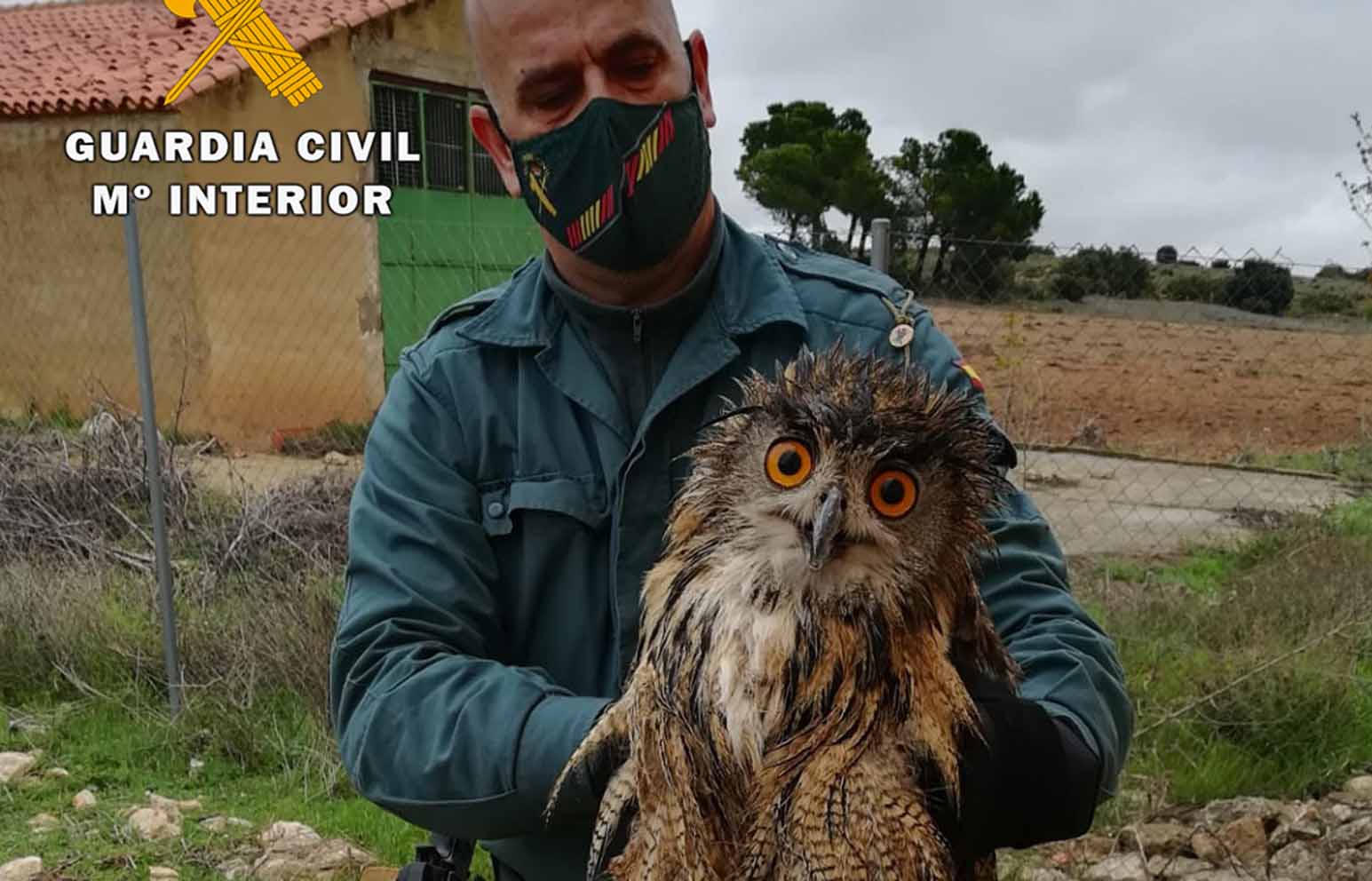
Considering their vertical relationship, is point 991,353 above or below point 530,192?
below

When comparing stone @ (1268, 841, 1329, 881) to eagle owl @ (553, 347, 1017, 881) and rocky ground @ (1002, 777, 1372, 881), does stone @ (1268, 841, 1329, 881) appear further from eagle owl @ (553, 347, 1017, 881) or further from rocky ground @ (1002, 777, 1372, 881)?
eagle owl @ (553, 347, 1017, 881)

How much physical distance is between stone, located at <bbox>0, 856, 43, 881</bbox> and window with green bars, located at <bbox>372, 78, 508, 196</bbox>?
1062cm

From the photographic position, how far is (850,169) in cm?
1683

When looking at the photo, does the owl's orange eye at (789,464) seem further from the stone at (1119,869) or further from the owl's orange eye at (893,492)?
the stone at (1119,869)

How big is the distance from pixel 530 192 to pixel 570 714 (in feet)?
3.58

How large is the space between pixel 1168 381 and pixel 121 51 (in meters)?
12.9

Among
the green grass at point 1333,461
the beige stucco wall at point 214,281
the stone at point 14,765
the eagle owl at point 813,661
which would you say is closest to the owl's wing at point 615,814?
the eagle owl at point 813,661

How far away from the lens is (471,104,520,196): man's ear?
95.6 inches

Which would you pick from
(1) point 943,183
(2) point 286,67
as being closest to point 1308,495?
(1) point 943,183

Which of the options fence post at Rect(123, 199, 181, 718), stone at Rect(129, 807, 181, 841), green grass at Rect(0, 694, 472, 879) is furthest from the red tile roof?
stone at Rect(129, 807, 181, 841)

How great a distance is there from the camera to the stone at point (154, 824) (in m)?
4.39

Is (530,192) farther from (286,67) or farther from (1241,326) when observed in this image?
(286,67)

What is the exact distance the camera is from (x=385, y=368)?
44.3 ft

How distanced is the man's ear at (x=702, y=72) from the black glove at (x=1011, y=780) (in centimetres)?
130
